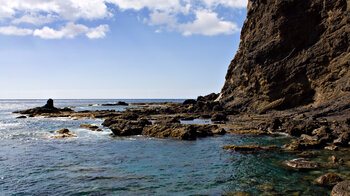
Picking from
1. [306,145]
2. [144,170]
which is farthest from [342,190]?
[306,145]

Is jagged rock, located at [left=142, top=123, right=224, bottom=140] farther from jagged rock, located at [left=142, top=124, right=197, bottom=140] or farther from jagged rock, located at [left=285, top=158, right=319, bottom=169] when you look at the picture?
jagged rock, located at [left=285, top=158, right=319, bottom=169]

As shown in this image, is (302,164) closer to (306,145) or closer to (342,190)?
(342,190)

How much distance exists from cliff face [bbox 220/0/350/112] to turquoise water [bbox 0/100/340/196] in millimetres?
23212

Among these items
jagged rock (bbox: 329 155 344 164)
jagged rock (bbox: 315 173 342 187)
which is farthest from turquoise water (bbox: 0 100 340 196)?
jagged rock (bbox: 329 155 344 164)

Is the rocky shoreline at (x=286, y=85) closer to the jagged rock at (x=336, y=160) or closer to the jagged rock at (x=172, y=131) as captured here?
the jagged rock at (x=172, y=131)

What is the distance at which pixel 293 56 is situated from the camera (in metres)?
53.8

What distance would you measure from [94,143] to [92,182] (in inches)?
603

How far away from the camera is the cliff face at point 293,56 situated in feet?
149

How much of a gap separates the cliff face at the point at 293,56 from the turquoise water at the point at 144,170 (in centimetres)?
2321

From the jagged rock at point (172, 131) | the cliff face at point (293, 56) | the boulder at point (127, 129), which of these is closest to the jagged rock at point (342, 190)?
the jagged rock at point (172, 131)

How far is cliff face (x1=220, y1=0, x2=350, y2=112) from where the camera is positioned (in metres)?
45.4

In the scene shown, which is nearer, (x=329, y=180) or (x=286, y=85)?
(x=329, y=180)

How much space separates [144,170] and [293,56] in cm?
4638

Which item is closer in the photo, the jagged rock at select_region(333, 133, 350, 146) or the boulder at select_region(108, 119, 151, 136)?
the jagged rock at select_region(333, 133, 350, 146)
